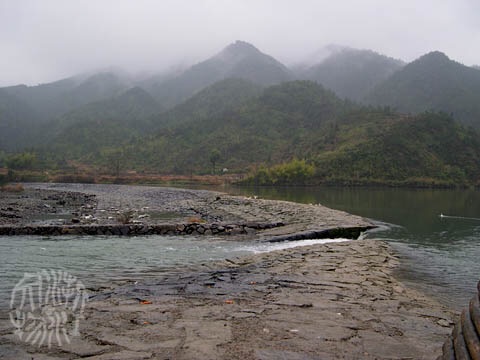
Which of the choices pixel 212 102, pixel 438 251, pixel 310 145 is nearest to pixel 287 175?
pixel 310 145

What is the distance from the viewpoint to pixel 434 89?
155500 mm

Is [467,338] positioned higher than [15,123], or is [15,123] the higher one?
[15,123]

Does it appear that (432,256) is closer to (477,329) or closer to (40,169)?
(477,329)

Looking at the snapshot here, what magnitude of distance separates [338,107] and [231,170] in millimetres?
56408

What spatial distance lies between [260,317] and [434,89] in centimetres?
17008

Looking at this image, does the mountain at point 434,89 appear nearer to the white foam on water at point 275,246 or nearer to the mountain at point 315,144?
the mountain at point 315,144

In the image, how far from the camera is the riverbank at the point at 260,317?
5.07m

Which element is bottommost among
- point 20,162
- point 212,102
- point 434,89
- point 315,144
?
point 20,162

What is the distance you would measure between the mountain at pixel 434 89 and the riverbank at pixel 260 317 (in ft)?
454

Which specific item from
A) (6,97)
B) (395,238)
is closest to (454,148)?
(395,238)

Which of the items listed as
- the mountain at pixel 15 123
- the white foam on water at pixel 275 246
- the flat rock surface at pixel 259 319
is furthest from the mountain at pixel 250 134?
the flat rock surface at pixel 259 319

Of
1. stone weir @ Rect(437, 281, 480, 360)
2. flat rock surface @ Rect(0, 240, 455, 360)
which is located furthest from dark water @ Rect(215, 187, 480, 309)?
stone weir @ Rect(437, 281, 480, 360)

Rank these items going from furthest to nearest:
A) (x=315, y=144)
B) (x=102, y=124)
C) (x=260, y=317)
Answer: (x=102, y=124) → (x=315, y=144) → (x=260, y=317)

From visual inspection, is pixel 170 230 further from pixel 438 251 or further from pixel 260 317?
pixel 260 317
